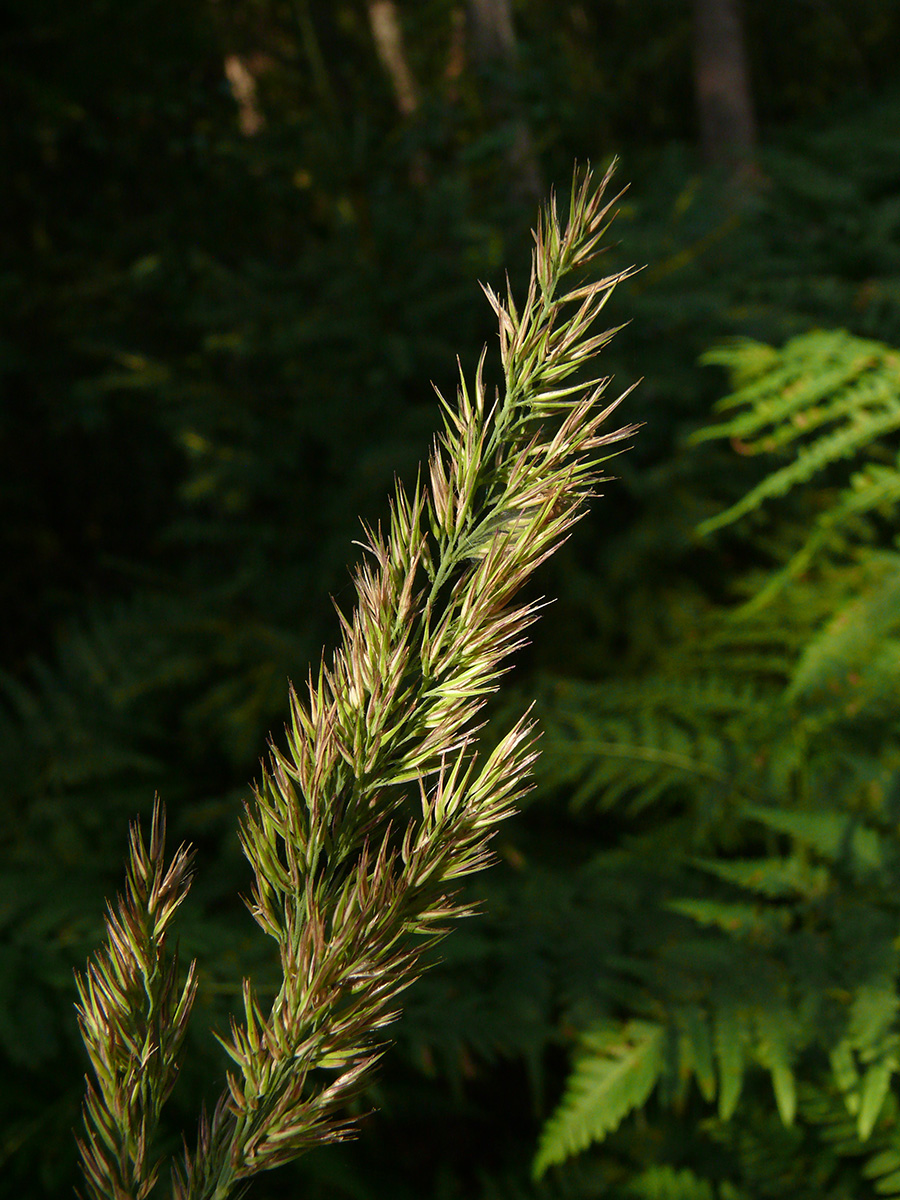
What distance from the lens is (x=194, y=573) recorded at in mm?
3465

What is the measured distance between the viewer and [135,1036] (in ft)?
1.82

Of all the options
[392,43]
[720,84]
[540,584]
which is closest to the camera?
[540,584]

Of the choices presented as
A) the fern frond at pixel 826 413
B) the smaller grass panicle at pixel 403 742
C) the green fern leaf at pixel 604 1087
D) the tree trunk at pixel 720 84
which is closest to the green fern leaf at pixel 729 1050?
the green fern leaf at pixel 604 1087

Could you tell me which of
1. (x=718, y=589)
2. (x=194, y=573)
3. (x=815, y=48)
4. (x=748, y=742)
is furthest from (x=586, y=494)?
(x=815, y=48)

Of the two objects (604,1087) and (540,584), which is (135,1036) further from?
(540,584)

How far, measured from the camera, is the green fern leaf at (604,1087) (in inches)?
56.1

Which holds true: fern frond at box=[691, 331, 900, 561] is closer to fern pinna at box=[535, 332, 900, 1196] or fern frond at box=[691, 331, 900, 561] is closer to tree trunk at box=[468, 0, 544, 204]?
fern pinna at box=[535, 332, 900, 1196]

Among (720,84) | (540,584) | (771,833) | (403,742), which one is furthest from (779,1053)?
(720,84)

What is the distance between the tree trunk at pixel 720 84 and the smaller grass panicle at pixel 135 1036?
19.3ft

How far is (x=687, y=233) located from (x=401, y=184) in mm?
1208

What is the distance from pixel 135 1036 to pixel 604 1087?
1182 mm

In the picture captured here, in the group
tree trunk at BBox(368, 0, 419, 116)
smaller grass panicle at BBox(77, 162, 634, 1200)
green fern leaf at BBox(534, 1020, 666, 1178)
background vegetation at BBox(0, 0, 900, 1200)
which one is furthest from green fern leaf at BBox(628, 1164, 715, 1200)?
tree trunk at BBox(368, 0, 419, 116)

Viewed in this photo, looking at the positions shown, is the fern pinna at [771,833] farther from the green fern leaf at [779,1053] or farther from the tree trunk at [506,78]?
the tree trunk at [506,78]

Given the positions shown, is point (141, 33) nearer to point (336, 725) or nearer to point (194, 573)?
point (194, 573)
